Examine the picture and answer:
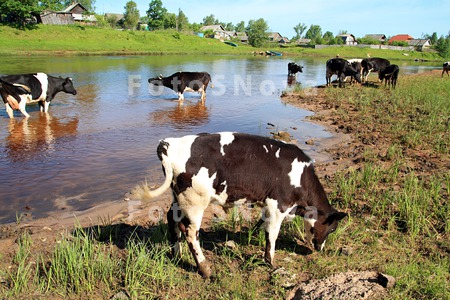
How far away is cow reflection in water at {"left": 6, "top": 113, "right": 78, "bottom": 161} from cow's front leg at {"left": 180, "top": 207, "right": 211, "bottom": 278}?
583cm

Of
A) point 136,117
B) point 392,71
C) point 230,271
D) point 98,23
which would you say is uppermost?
point 98,23

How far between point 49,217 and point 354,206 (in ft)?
16.3

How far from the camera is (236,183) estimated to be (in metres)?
4.07

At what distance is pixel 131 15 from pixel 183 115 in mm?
88796

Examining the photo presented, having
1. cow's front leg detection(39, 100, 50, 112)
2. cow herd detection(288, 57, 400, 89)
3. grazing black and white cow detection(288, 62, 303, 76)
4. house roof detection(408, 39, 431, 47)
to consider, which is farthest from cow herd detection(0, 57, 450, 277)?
house roof detection(408, 39, 431, 47)

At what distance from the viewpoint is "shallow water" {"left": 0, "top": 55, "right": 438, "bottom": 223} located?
647 cm

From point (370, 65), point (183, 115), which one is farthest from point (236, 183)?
point (370, 65)

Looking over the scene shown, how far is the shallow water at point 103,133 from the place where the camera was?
6469 mm

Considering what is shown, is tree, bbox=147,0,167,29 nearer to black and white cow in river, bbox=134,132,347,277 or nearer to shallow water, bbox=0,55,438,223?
shallow water, bbox=0,55,438,223

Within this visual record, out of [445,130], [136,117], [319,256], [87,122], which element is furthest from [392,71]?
[319,256]

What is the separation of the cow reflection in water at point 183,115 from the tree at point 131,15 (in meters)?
85.3

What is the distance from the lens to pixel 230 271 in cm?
414

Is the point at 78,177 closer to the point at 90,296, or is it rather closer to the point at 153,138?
the point at 153,138

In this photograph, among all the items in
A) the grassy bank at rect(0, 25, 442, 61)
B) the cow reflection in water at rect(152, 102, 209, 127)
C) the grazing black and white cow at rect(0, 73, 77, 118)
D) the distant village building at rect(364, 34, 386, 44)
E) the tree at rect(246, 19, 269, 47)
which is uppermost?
the distant village building at rect(364, 34, 386, 44)
